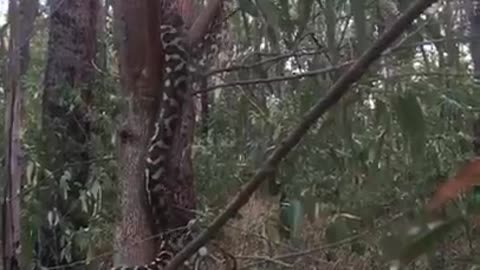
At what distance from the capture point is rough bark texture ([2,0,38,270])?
156 cm

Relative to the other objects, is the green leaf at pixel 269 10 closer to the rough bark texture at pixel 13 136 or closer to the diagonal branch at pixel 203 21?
the diagonal branch at pixel 203 21

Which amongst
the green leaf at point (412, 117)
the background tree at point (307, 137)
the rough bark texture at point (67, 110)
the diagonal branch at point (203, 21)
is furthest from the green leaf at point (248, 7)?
the rough bark texture at point (67, 110)

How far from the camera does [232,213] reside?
0.93m

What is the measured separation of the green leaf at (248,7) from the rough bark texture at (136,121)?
0.96ft

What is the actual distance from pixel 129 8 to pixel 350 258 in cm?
146

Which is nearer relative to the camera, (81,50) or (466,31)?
(466,31)

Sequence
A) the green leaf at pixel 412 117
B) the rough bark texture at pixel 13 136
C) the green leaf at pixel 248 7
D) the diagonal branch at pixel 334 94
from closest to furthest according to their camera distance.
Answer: the diagonal branch at pixel 334 94 < the green leaf at pixel 412 117 < the green leaf at pixel 248 7 < the rough bark texture at pixel 13 136

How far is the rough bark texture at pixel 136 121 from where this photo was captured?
1.64m

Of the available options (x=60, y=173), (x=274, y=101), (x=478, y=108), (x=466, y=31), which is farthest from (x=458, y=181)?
(x=60, y=173)

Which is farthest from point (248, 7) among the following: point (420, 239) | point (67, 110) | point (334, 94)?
point (67, 110)

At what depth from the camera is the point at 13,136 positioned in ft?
5.26

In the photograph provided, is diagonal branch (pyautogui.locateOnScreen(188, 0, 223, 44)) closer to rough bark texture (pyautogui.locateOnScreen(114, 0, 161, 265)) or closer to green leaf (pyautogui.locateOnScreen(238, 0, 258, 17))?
rough bark texture (pyautogui.locateOnScreen(114, 0, 161, 265))

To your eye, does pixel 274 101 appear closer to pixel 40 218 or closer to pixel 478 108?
pixel 478 108

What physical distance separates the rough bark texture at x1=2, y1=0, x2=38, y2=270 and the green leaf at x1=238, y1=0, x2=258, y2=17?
45cm
